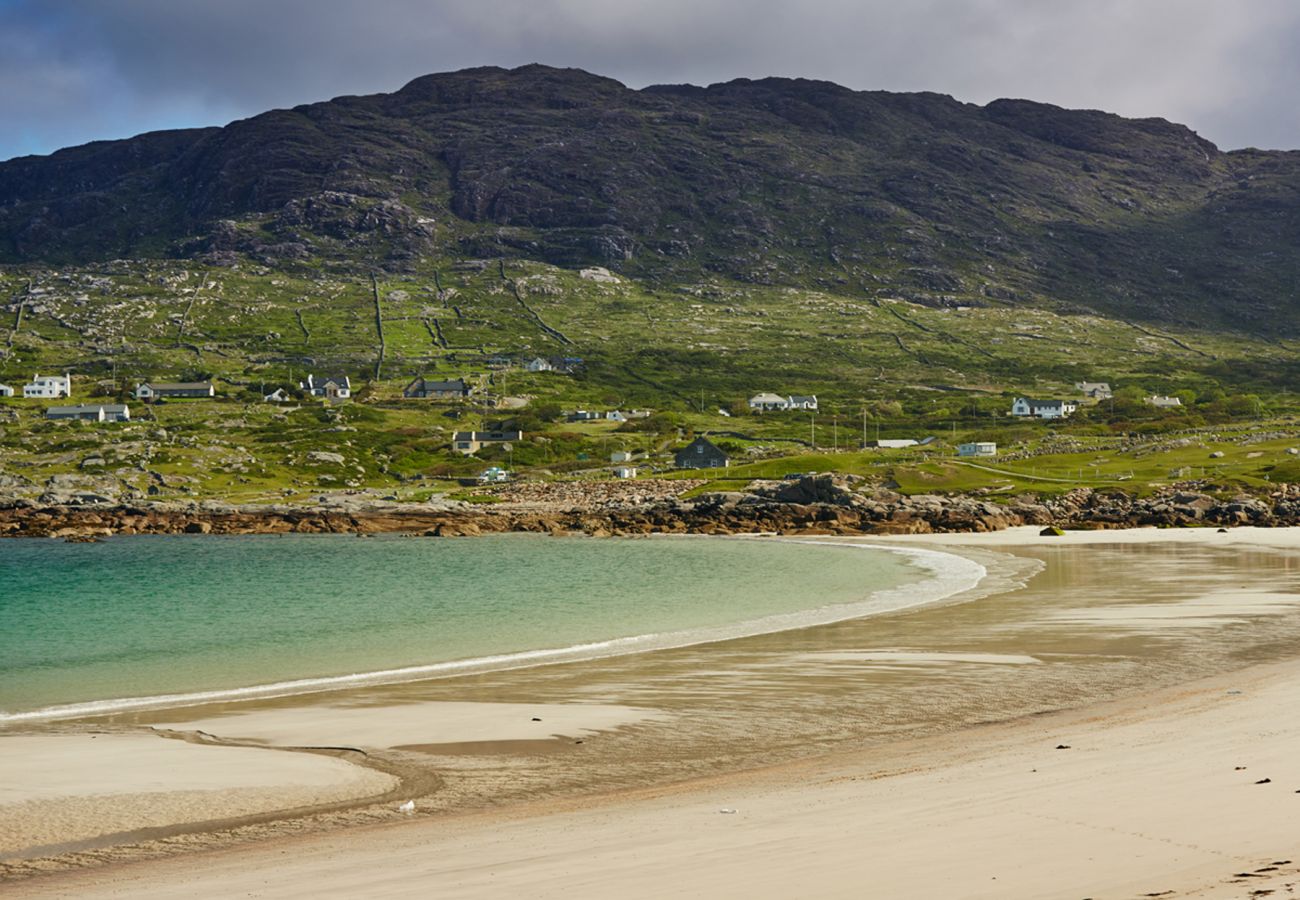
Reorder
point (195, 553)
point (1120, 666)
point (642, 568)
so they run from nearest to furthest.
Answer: point (1120, 666)
point (642, 568)
point (195, 553)

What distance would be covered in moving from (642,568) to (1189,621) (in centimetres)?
3165

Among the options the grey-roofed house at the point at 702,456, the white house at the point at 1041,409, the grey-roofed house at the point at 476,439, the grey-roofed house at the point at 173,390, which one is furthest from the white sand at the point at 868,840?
the grey-roofed house at the point at 173,390

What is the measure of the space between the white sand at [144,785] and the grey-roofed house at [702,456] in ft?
396

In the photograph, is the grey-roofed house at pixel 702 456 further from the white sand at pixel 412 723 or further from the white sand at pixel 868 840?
the white sand at pixel 868 840

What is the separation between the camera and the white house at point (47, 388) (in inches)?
7657

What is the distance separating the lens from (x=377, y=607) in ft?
143

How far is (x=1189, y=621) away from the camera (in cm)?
3250

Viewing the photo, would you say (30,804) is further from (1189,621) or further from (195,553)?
(195,553)

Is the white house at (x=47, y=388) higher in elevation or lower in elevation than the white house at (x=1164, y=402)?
higher

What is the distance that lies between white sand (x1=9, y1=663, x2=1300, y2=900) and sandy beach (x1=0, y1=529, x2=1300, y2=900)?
0.13 ft

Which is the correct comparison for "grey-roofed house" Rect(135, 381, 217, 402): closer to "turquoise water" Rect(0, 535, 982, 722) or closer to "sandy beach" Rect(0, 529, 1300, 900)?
"turquoise water" Rect(0, 535, 982, 722)

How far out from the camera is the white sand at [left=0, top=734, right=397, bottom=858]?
14047 mm

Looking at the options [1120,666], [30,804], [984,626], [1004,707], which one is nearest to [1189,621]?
[984,626]

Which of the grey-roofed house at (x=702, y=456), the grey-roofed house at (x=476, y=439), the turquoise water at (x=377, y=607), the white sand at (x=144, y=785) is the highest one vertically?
the grey-roofed house at (x=476, y=439)
